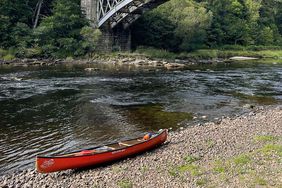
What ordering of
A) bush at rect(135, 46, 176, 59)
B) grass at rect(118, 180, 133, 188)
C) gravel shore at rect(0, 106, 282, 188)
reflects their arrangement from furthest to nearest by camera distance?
bush at rect(135, 46, 176, 59)
gravel shore at rect(0, 106, 282, 188)
grass at rect(118, 180, 133, 188)

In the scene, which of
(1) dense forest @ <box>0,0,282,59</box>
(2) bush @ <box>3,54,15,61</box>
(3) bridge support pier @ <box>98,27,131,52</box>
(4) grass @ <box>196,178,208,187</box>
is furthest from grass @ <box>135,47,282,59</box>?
(4) grass @ <box>196,178,208,187</box>

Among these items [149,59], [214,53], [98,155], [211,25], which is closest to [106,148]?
[98,155]

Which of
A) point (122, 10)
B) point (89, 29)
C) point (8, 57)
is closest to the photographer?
point (8, 57)

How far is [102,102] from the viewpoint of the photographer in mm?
25594

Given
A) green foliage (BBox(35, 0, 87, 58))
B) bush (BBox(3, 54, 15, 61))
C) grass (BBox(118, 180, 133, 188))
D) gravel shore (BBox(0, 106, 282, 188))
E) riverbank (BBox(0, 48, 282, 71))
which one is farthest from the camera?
green foliage (BBox(35, 0, 87, 58))

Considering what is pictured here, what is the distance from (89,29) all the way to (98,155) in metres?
42.3

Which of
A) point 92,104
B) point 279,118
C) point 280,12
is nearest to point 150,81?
point 92,104

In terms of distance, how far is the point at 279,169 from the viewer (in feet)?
37.3

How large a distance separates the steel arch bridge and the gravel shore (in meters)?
35.8

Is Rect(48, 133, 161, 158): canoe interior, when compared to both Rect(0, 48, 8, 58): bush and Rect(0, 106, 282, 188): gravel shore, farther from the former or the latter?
Rect(0, 48, 8, 58): bush

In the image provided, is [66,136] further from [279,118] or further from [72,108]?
[279,118]

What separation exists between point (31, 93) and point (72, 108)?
6071mm

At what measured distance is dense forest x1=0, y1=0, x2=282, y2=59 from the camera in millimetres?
50656

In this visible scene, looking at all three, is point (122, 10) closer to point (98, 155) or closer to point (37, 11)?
point (37, 11)
